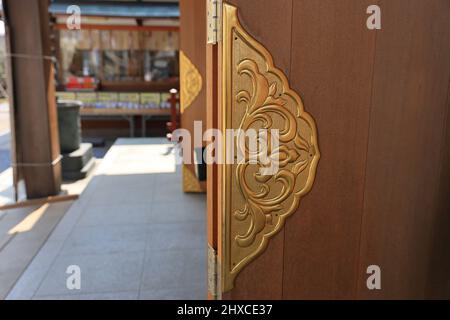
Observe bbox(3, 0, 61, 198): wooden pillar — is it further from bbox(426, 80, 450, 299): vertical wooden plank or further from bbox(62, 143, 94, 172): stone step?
bbox(426, 80, 450, 299): vertical wooden plank

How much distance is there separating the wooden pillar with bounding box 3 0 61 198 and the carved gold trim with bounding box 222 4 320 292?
301 centimetres

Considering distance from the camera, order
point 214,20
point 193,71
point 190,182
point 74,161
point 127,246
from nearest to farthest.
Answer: point 214,20 < point 127,246 < point 193,71 < point 190,182 < point 74,161

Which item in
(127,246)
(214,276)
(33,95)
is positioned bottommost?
(127,246)

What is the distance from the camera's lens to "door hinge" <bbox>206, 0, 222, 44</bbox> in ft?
3.03

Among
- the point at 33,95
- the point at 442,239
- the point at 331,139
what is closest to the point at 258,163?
the point at 331,139

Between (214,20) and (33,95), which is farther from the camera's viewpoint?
(33,95)

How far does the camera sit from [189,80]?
138 inches

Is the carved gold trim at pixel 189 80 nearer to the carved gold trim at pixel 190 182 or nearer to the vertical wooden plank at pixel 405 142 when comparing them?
the carved gold trim at pixel 190 182

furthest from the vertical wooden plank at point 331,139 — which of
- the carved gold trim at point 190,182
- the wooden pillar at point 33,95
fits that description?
the wooden pillar at point 33,95

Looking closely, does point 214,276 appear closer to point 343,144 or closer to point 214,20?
point 343,144

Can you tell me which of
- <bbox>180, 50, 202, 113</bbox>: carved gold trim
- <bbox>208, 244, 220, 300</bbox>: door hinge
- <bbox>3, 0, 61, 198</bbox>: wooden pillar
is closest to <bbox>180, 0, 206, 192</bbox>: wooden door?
<bbox>180, 50, 202, 113</bbox>: carved gold trim

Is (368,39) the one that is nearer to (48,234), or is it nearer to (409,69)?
(409,69)

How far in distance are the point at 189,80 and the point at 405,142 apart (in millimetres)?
2669
